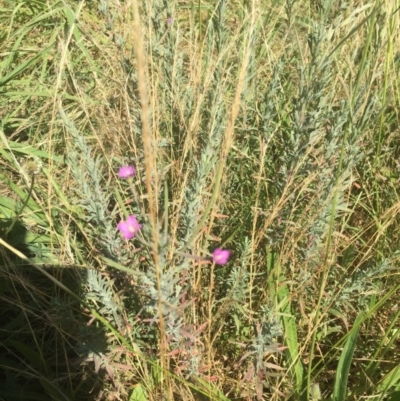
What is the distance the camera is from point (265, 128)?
124cm

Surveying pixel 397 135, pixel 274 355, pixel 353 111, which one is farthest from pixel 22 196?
pixel 397 135

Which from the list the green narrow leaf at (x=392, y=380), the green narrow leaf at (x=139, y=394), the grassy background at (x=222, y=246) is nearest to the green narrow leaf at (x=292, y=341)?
the grassy background at (x=222, y=246)

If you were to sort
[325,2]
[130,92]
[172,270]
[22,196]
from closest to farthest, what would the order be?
[172,270], [325,2], [130,92], [22,196]

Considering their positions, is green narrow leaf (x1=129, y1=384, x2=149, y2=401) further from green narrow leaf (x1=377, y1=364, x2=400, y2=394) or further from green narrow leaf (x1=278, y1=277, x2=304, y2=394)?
green narrow leaf (x1=377, y1=364, x2=400, y2=394)

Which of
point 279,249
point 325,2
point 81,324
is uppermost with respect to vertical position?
point 325,2

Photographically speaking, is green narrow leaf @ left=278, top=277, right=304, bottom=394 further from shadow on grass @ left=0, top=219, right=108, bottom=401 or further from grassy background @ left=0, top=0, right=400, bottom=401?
shadow on grass @ left=0, top=219, right=108, bottom=401

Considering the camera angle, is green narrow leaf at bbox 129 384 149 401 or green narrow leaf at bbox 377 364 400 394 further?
green narrow leaf at bbox 129 384 149 401

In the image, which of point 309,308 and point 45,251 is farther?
point 45,251

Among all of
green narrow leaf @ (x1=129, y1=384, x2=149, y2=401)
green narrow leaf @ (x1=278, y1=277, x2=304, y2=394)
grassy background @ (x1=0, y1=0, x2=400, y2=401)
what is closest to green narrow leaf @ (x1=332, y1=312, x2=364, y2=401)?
grassy background @ (x1=0, y1=0, x2=400, y2=401)

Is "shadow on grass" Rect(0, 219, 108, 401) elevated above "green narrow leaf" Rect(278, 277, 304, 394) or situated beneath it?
situated beneath

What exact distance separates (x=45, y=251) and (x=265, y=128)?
796mm

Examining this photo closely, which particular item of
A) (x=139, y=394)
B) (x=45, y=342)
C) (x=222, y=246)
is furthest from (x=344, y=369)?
(x=45, y=342)

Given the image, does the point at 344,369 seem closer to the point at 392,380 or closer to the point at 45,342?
the point at 392,380

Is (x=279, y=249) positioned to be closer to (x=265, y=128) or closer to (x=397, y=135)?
(x=265, y=128)
